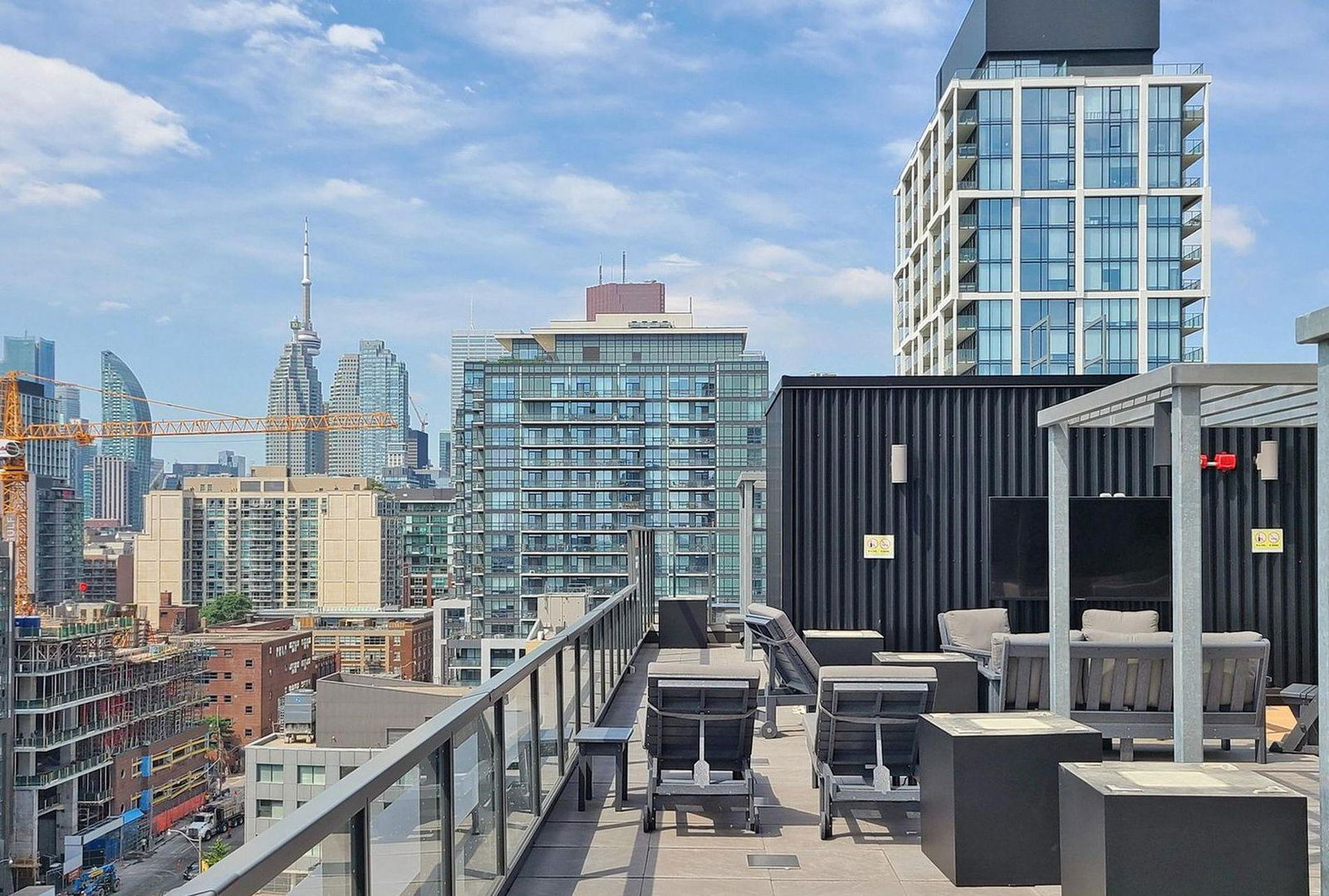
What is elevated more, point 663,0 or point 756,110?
point 756,110

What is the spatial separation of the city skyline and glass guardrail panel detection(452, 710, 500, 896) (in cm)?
572

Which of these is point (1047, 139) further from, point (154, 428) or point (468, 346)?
point (468, 346)

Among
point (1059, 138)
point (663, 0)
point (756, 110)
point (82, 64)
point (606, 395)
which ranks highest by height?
point (82, 64)

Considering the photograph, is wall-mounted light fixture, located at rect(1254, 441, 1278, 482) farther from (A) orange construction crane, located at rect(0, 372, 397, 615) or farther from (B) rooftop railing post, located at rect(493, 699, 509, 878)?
(A) orange construction crane, located at rect(0, 372, 397, 615)

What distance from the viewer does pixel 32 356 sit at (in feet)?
436

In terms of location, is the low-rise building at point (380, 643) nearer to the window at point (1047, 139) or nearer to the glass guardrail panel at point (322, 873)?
the window at point (1047, 139)

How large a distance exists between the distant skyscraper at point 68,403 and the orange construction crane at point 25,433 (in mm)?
1259

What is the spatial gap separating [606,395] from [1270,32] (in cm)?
4729

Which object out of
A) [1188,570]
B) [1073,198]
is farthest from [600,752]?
[1073,198]

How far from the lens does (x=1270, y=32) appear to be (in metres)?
42.8

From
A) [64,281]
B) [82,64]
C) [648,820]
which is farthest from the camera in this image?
[64,281]

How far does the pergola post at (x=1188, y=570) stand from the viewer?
4434 millimetres

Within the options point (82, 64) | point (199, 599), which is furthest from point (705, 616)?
point (82, 64)

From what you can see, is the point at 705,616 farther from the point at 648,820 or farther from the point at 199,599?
the point at 199,599
